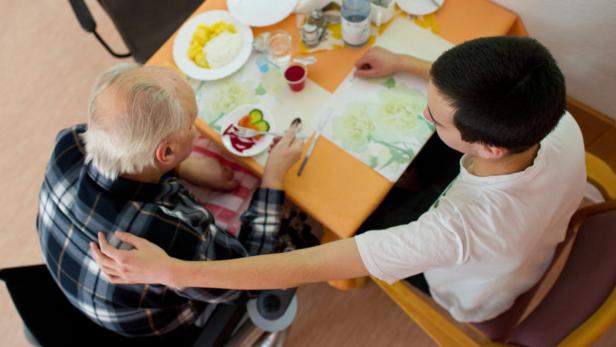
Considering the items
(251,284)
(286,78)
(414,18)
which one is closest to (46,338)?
(251,284)

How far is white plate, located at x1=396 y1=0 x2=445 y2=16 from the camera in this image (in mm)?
1388

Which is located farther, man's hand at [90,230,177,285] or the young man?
man's hand at [90,230,177,285]

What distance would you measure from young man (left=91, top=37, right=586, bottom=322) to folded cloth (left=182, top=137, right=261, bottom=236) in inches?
14.3

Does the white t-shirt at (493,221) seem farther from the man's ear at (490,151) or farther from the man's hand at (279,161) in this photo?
the man's hand at (279,161)

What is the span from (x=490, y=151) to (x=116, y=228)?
0.81m

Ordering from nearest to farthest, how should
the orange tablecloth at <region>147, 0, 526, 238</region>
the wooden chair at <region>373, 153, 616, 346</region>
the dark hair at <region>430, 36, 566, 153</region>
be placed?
the dark hair at <region>430, 36, 566, 153</region>
the wooden chair at <region>373, 153, 616, 346</region>
the orange tablecloth at <region>147, 0, 526, 238</region>

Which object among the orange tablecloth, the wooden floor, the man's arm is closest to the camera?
the man's arm

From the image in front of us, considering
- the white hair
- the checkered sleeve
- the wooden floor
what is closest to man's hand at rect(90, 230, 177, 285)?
the white hair

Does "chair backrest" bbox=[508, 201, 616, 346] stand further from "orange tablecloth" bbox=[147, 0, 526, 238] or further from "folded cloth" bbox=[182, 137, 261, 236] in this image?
"folded cloth" bbox=[182, 137, 261, 236]

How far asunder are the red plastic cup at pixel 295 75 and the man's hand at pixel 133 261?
59 centimetres

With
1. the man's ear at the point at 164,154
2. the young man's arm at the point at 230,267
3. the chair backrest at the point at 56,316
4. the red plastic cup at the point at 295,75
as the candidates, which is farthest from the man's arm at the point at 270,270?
the red plastic cup at the point at 295,75

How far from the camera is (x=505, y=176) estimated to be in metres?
0.91

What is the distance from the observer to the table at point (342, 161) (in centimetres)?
117

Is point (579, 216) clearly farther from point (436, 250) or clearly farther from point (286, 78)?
point (286, 78)
